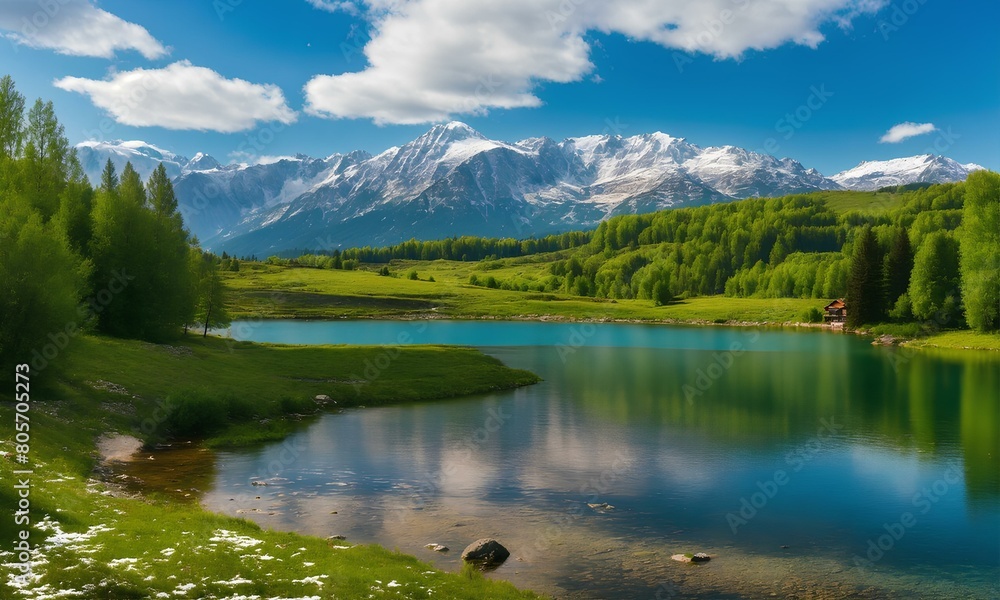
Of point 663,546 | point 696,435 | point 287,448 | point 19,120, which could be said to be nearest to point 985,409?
point 696,435

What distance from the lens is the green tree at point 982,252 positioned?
111000mm

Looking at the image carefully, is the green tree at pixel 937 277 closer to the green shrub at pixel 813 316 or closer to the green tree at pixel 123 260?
the green shrub at pixel 813 316

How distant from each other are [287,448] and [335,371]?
1101 inches

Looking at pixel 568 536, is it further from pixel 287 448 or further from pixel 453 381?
pixel 453 381

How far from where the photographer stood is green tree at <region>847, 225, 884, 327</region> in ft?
474

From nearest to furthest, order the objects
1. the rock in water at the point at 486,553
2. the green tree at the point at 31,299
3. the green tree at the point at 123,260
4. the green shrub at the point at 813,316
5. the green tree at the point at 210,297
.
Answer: the rock in water at the point at 486,553 < the green tree at the point at 31,299 < the green tree at the point at 123,260 < the green tree at the point at 210,297 < the green shrub at the point at 813,316

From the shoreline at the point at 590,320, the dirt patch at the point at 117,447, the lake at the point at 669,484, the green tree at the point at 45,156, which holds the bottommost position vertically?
the lake at the point at 669,484

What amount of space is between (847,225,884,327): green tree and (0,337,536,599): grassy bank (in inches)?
4865

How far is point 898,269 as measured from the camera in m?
142

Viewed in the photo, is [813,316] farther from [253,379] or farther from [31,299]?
[31,299]

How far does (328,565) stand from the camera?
2200cm

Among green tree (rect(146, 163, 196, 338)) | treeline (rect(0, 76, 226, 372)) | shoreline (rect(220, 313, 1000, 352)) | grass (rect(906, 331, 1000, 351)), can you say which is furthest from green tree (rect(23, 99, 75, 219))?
grass (rect(906, 331, 1000, 351))

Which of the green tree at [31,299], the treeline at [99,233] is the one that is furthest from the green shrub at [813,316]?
the green tree at [31,299]

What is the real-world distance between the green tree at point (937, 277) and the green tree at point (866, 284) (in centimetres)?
1486
